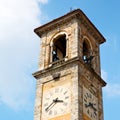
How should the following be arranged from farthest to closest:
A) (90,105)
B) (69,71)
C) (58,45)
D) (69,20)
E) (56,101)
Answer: (58,45)
(69,20)
(69,71)
(90,105)
(56,101)

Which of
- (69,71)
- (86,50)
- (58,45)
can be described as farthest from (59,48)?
(69,71)

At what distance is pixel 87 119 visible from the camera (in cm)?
2255

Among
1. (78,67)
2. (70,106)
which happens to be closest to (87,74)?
(78,67)

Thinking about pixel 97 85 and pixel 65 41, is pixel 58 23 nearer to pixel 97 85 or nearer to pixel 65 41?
pixel 65 41

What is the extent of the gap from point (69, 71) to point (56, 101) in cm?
203

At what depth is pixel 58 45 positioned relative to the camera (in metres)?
27.7

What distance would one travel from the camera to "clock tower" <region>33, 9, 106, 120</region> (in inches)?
891

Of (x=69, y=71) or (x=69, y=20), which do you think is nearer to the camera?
(x=69, y=71)

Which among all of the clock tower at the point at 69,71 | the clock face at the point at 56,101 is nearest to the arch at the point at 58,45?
the clock tower at the point at 69,71

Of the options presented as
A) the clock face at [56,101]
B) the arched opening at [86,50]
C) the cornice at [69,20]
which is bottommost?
the clock face at [56,101]

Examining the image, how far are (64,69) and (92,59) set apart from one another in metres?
3.21

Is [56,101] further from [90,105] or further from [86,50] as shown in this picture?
[86,50]

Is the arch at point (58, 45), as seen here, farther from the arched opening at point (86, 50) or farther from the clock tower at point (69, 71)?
the arched opening at point (86, 50)

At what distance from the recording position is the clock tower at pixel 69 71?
22625 millimetres
